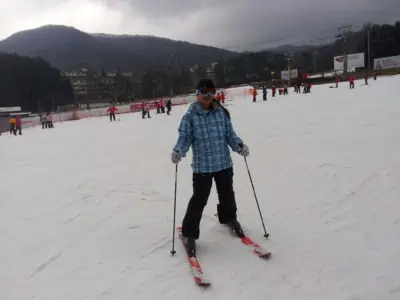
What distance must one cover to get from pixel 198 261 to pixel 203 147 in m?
1.15

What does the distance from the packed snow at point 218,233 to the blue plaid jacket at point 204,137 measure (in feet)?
3.12

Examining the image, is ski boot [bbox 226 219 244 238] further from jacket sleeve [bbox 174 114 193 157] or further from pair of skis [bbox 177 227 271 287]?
jacket sleeve [bbox 174 114 193 157]

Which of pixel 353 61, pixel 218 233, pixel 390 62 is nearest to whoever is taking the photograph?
pixel 218 233

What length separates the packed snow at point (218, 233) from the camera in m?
3.26

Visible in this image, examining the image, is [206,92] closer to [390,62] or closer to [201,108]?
[201,108]

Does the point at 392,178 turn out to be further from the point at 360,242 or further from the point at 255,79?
the point at 255,79

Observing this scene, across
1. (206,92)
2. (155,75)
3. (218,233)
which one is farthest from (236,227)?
(155,75)

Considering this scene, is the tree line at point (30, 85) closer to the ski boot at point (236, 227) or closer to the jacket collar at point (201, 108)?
the ski boot at point (236, 227)

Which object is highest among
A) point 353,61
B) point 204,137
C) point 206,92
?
point 353,61

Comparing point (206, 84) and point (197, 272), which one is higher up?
point (206, 84)

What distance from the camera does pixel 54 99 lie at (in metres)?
104

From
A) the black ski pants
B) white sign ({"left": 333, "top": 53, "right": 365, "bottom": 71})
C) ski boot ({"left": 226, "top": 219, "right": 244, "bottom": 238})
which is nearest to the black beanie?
the black ski pants

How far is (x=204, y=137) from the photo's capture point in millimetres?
3768

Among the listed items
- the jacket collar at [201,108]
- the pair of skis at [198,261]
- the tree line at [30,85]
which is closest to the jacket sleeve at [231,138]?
the jacket collar at [201,108]
